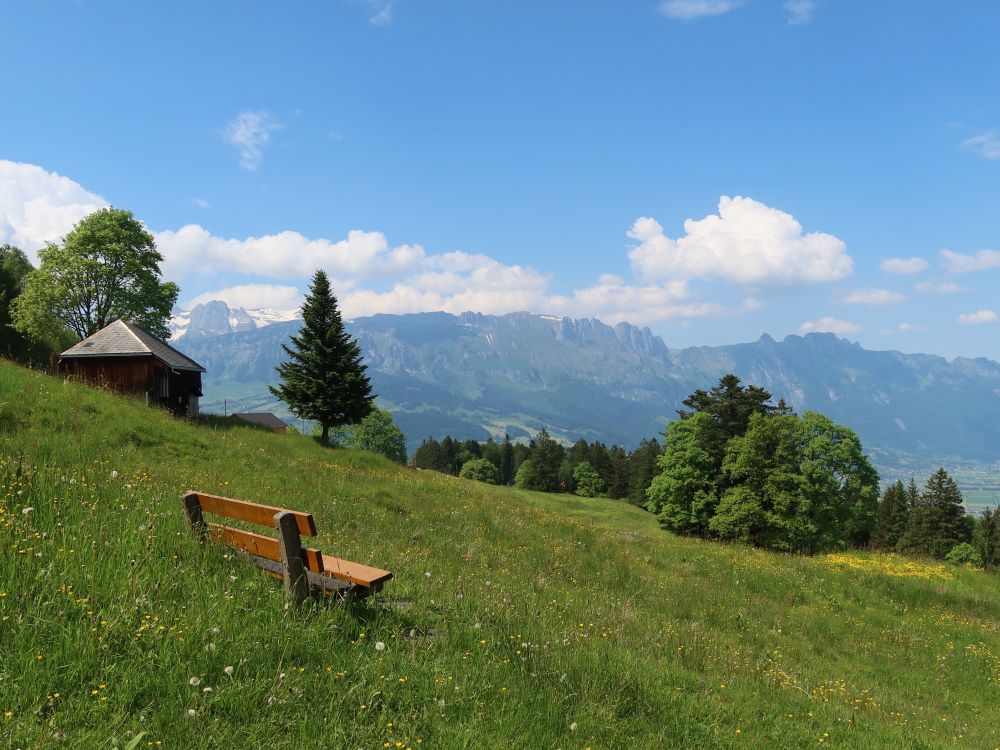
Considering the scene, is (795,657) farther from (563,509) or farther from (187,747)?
(563,509)

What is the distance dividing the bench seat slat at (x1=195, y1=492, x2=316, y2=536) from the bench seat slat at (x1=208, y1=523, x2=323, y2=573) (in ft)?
0.67

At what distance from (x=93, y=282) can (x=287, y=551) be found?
1904 inches

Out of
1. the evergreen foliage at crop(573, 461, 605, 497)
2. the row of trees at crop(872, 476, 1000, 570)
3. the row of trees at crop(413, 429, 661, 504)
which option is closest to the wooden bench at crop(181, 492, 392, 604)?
the row of trees at crop(872, 476, 1000, 570)

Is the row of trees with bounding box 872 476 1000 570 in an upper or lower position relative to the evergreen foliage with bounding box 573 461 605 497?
upper

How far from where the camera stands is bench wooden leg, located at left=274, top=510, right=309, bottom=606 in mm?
5129

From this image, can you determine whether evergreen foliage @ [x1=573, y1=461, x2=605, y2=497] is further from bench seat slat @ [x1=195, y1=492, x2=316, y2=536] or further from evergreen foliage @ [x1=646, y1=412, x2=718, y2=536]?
bench seat slat @ [x1=195, y1=492, x2=316, y2=536]

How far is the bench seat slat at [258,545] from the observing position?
5.24m

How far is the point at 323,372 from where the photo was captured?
38.6 meters

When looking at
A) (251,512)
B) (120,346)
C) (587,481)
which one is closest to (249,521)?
(251,512)

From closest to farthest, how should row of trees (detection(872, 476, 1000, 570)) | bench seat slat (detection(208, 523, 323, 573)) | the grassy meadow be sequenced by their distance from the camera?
the grassy meadow → bench seat slat (detection(208, 523, 323, 573)) → row of trees (detection(872, 476, 1000, 570))

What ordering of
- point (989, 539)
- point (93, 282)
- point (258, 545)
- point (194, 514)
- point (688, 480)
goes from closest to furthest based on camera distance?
point (258, 545), point (194, 514), point (93, 282), point (688, 480), point (989, 539)

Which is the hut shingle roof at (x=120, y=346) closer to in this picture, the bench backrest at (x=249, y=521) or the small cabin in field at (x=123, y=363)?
the small cabin in field at (x=123, y=363)

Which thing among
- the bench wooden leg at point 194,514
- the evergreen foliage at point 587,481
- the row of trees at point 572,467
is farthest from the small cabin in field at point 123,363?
the evergreen foliage at point 587,481

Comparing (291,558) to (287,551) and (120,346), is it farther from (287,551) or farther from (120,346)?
(120,346)
